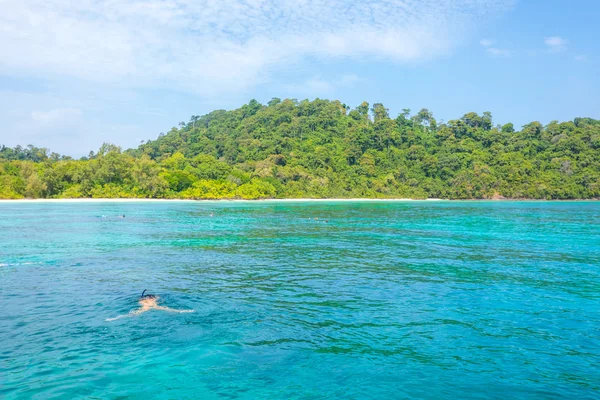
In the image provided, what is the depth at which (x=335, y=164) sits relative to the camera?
160250 mm

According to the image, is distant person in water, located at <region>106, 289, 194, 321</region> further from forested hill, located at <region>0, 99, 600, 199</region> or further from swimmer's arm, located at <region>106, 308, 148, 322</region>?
forested hill, located at <region>0, 99, 600, 199</region>

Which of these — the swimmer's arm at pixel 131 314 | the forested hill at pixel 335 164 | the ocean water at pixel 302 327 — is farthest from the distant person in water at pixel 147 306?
the forested hill at pixel 335 164

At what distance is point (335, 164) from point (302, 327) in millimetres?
149131

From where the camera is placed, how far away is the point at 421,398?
347 inches

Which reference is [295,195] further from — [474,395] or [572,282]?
[474,395]

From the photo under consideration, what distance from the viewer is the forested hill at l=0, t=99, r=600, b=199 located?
391 ft

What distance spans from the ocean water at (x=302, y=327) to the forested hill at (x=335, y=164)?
329 feet

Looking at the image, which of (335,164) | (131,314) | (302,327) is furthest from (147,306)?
(335,164)

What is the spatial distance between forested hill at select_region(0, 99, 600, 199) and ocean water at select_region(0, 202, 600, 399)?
100m

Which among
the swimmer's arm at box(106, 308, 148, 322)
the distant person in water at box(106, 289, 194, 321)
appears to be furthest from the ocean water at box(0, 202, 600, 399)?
the distant person in water at box(106, 289, 194, 321)

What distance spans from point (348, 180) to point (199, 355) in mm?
141965

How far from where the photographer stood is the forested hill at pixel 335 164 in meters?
119

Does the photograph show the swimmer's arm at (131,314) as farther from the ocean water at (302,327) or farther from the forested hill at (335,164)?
the forested hill at (335,164)

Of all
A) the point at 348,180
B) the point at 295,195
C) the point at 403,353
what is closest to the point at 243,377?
the point at 403,353
